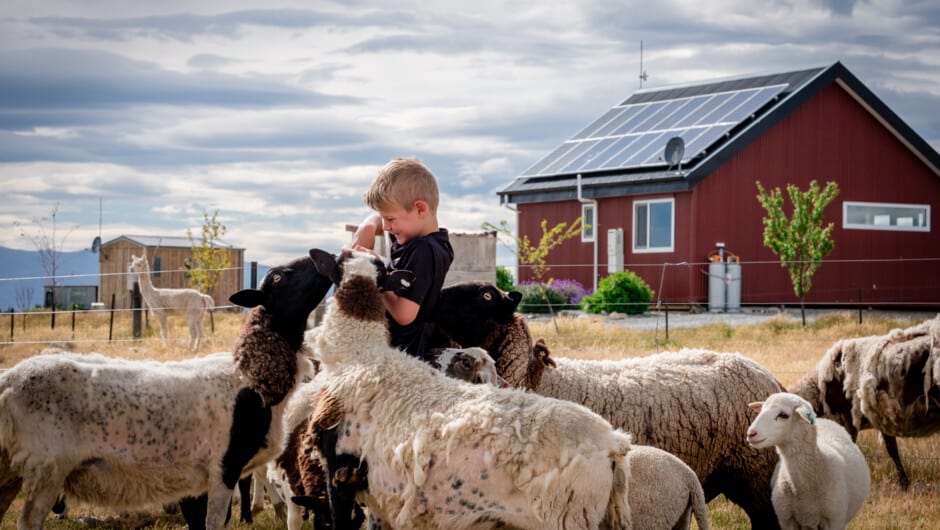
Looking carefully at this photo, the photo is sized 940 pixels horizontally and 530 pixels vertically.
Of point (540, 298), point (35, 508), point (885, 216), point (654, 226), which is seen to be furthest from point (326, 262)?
point (885, 216)

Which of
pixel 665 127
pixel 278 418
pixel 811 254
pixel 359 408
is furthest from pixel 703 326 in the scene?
pixel 359 408

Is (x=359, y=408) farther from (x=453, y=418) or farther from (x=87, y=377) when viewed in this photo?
(x=87, y=377)

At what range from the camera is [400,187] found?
5.04 m

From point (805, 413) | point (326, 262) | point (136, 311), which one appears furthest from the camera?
point (136, 311)

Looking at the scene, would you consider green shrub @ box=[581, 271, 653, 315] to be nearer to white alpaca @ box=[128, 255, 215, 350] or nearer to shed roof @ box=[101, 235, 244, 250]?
white alpaca @ box=[128, 255, 215, 350]

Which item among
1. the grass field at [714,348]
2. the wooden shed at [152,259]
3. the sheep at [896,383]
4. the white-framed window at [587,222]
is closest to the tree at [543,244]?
the white-framed window at [587,222]

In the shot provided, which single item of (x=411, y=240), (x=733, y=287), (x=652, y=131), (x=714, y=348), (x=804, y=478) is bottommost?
(x=804, y=478)

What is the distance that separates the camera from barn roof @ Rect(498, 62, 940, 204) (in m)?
28.5

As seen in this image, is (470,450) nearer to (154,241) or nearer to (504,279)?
(504,279)

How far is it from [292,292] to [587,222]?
26158mm

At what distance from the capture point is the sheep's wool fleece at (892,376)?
946 centimetres

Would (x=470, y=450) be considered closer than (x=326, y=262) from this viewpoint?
Yes

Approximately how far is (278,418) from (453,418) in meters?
2.27

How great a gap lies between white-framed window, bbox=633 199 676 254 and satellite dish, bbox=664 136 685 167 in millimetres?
1429
